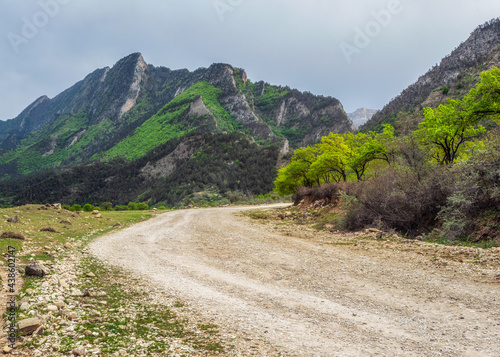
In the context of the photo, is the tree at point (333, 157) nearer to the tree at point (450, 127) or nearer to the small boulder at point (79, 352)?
the tree at point (450, 127)

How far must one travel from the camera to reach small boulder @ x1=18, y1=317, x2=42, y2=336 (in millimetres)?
3898

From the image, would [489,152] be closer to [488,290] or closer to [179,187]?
[488,290]

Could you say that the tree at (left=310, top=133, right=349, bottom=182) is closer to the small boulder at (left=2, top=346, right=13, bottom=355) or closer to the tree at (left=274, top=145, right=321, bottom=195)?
the tree at (left=274, top=145, right=321, bottom=195)

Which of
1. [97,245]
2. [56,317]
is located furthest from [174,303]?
[97,245]

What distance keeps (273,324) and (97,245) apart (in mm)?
11628

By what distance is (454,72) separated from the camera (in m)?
96.3


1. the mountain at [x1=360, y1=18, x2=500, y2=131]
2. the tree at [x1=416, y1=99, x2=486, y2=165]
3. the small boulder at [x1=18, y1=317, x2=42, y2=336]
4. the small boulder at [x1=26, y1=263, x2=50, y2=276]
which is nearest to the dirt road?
the small boulder at [x1=26, y1=263, x2=50, y2=276]

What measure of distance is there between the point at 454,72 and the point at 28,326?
426 ft

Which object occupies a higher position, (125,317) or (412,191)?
(412,191)

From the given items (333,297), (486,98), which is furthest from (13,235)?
(486,98)

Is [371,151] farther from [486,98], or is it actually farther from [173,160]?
[173,160]

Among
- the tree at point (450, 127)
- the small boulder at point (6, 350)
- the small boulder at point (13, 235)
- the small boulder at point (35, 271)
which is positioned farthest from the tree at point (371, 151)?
the small boulder at point (6, 350)

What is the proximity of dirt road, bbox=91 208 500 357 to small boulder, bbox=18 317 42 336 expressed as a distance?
9.04 feet

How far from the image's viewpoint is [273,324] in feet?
15.7
